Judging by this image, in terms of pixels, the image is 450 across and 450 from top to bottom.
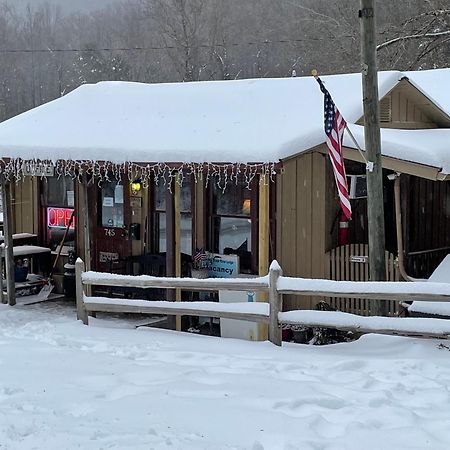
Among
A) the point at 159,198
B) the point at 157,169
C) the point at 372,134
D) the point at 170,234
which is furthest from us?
the point at 159,198

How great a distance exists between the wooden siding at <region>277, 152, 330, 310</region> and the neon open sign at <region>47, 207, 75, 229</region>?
491 centimetres

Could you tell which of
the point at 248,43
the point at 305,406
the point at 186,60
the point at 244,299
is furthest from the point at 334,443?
the point at 248,43

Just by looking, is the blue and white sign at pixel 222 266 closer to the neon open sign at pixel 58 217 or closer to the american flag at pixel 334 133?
the neon open sign at pixel 58 217

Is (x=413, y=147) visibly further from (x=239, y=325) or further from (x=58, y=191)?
(x=58, y=191)

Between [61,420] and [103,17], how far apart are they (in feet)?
290

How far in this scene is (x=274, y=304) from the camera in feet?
26.0

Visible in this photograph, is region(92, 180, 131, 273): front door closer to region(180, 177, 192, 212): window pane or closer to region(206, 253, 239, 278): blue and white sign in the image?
region(180, 177, 192, 212): window pane

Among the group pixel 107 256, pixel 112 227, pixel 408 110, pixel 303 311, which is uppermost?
pixel 408 110

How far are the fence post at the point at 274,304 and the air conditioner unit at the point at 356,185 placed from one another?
129 inches

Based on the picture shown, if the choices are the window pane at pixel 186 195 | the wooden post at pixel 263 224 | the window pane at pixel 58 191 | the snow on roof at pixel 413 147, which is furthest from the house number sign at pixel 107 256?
the snow on roof at pixel 413 147

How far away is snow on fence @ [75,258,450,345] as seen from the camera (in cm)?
733

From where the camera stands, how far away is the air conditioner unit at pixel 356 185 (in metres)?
10.7

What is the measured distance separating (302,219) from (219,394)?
4958mm

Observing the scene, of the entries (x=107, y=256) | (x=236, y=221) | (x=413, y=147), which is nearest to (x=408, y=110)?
(x=413, y=147)
